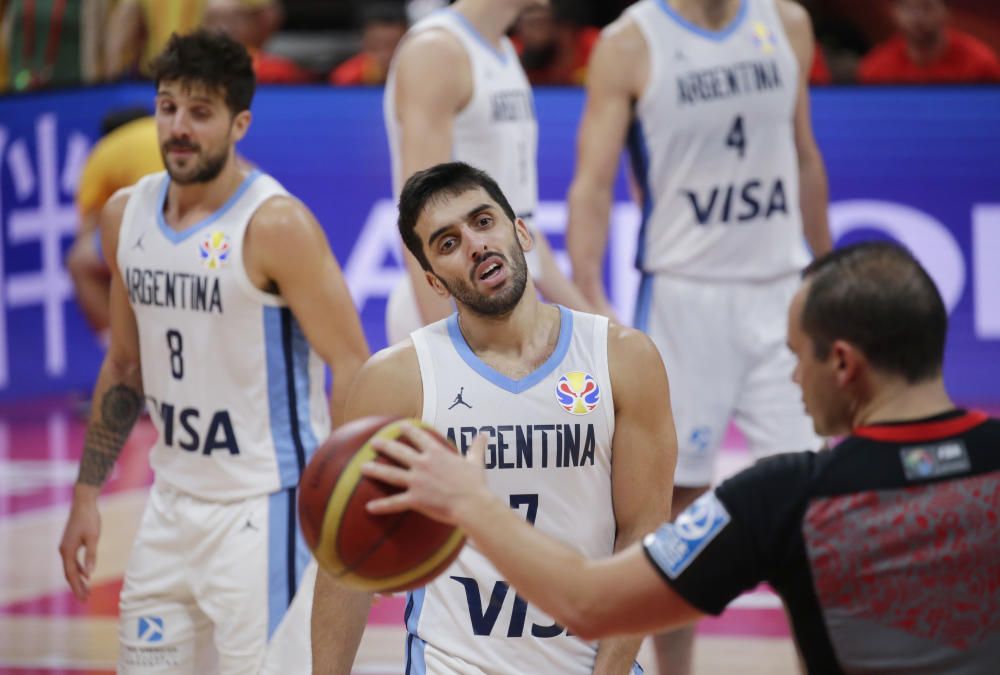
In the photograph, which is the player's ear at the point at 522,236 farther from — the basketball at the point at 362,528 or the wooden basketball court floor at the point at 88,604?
the wooden basketball court floor at the point at 88,604

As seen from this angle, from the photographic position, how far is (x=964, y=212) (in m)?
10.4

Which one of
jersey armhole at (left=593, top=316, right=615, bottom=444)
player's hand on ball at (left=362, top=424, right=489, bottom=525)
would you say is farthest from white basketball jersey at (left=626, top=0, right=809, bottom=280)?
player's hand on ball at (left=362, top=424, right=489, bottom=525)

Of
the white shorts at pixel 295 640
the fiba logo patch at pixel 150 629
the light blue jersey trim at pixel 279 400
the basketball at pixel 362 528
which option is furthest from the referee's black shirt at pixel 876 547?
the fiba logo patch at pixel 150 629

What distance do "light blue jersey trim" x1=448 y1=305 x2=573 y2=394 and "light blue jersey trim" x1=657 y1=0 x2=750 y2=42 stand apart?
213 cm

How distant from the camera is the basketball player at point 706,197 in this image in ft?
19.2

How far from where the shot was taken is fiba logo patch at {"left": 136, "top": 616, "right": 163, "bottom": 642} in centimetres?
465

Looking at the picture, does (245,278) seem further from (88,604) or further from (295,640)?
(88,604)

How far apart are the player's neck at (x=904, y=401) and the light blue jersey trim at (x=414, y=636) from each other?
5.04 feet

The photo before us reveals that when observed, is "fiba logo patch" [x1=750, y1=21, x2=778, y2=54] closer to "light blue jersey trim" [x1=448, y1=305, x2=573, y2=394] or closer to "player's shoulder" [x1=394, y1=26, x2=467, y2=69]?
"player's shoulder" [x1=394, y1=26, x2=467, y2=69]

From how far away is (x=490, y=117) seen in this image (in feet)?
19.2

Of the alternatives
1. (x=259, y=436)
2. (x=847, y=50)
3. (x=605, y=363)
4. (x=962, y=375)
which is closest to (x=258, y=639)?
(x=259, y=436)

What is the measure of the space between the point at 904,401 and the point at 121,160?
737 cm

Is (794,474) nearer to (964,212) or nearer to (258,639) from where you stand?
(258,639)

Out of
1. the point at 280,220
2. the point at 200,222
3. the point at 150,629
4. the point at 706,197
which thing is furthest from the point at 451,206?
the point at 706,197
